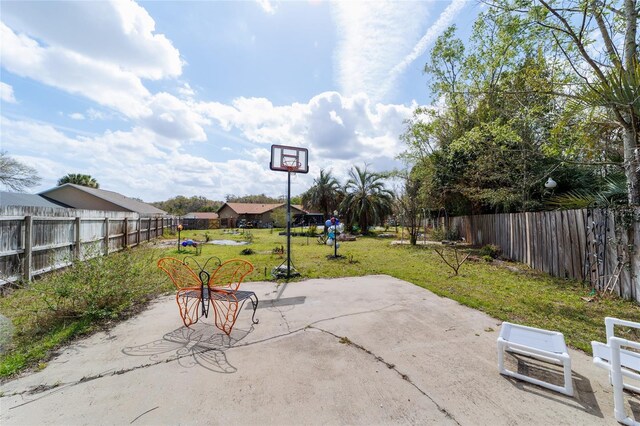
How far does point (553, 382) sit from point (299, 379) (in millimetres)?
2352

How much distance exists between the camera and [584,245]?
233 inches

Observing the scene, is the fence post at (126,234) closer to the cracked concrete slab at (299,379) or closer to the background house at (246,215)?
the cracked concrete slab at (299,379)

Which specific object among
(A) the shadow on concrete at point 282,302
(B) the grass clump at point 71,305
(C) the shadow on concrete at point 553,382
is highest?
(B) the grass clump at point 71,305

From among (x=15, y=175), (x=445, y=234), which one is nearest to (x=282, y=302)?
(x=445, y=234)

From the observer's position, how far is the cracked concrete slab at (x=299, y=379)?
2010 millimetres

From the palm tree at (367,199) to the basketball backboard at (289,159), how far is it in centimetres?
1516

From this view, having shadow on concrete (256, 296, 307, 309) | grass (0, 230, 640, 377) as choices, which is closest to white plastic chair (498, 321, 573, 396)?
grass (0, 230, 640, 377)

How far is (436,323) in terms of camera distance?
12.4 ft

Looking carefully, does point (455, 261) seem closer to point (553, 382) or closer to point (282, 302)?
point (282, 302)

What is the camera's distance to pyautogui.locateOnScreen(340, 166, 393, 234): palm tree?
2222 cm

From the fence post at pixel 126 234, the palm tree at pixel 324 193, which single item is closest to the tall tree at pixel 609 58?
the fence post at pixel 126 234

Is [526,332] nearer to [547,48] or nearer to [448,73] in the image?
[547,48]

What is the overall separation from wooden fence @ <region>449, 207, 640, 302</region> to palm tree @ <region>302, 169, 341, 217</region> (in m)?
16.3

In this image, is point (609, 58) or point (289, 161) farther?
point (289, 161)
